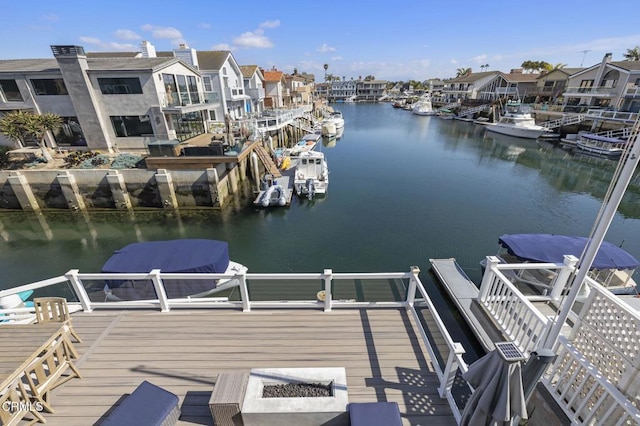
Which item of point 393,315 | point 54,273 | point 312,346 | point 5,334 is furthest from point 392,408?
point 54,273

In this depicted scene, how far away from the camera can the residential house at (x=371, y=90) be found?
11944 centimetres

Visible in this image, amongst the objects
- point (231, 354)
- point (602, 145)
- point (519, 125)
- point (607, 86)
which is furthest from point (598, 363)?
point (607, 86)

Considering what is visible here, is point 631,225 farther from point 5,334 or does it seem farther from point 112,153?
point 112,153

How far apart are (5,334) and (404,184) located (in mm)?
24384

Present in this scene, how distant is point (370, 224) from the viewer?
17219 mm

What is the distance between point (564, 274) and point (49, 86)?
107 ft

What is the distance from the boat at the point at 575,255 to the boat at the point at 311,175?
13.5 m

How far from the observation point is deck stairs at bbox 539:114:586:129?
130ft

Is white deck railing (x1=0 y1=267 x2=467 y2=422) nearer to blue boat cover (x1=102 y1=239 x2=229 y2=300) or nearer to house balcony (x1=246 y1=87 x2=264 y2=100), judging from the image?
blue boat cover (x1=102 y1=239 x2=229 y2=300)

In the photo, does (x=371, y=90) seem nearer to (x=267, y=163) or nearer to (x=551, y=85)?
(x=551, y=85)

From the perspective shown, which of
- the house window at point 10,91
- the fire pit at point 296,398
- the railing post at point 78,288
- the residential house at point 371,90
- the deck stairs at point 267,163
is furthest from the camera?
the residential house at point 371,90

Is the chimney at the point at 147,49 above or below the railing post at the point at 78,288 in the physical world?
above

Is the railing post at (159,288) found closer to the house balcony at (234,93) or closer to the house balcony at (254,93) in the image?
the house balcony at (234,93)

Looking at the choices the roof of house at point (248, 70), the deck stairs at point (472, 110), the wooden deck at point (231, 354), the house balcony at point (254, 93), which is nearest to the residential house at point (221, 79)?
the roof of house at point (248, 70)
